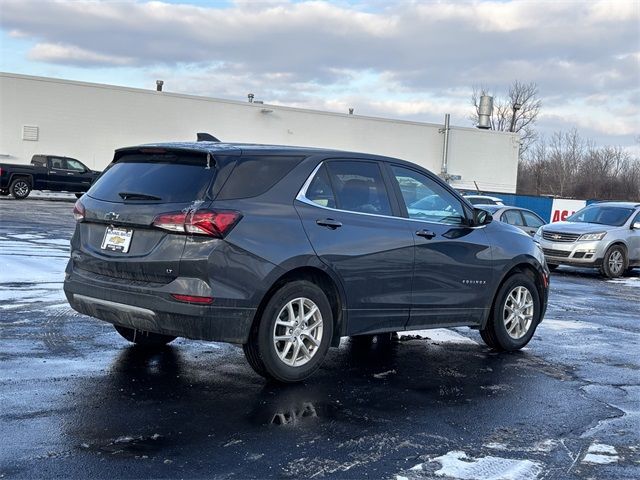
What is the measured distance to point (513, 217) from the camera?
19203 mm

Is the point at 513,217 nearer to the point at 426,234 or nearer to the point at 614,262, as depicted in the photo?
the point at 614,262

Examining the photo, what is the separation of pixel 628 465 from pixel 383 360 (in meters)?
2.72

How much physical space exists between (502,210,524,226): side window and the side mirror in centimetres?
1175

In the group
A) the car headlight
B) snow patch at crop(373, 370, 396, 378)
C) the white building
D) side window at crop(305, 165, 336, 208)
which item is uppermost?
the white building

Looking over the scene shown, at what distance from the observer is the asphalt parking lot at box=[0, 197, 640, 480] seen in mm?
4234

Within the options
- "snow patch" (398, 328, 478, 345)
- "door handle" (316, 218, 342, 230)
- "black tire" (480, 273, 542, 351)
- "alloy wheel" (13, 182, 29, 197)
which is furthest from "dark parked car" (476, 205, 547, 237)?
"alloy wheel" (13, 182, 29, 197)

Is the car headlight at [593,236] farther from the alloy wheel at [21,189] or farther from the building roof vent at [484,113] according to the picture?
the building roof vent at [484,113]

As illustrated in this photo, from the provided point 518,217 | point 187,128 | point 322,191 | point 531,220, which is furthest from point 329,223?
point 187,128

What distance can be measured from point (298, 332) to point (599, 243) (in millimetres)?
12400

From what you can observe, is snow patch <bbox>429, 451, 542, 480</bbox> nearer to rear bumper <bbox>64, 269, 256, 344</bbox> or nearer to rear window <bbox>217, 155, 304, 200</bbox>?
rear bumper <bbox>64, 269, 256, 344</bbox>

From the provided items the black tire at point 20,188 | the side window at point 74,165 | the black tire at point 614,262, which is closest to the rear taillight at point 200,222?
the black tire at point 614,262

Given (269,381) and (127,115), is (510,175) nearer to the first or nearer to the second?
(127,115)

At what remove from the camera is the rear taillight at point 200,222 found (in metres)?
5.30

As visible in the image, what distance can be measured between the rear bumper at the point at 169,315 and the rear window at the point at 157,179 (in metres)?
0.68
